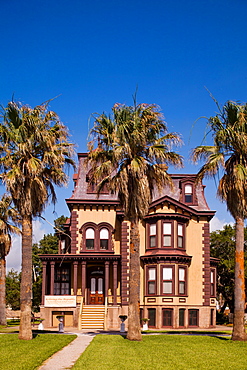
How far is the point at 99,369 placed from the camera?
48.8 feet

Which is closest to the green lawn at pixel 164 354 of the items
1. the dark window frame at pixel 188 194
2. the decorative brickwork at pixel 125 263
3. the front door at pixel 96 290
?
the decorative brickwork at pixel 125 263

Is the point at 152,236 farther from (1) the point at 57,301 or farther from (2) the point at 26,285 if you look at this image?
(2) the point at 26,285

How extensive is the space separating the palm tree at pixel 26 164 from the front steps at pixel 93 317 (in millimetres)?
12505

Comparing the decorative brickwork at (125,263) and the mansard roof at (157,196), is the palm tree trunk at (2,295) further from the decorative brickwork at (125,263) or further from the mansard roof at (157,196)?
the decorative brickwork at (125,263)

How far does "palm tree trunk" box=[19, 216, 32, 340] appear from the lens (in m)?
23.6

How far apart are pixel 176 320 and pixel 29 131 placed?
64.8 ft

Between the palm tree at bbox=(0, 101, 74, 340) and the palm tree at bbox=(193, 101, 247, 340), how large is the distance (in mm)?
7521

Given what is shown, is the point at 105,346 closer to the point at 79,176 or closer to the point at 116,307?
the point at 116,307

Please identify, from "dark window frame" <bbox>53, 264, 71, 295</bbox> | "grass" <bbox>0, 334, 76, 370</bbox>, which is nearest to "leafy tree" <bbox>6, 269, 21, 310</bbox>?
"dark window frame" <bbox>53, 264, 71, 295</bbox>

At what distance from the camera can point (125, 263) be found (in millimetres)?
39062

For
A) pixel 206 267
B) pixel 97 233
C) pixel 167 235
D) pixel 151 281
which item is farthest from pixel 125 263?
pixel 206 267

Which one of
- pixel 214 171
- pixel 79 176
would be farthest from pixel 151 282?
pixel 214 171

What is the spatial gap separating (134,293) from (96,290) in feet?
55.5

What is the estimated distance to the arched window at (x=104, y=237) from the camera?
4084cm
